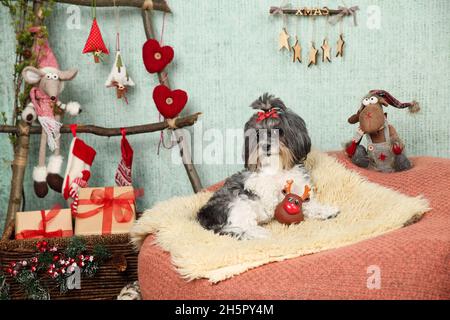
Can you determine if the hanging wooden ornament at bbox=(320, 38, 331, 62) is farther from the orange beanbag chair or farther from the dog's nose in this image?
the orange beanbag chair

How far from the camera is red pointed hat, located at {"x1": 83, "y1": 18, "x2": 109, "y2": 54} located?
109 inches

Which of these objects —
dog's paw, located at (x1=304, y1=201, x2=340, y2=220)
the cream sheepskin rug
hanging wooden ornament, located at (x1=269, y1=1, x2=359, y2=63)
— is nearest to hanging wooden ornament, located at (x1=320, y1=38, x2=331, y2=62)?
hanging wooden ornament, located at (x1=269, y1=1, x2=359, y2=63)

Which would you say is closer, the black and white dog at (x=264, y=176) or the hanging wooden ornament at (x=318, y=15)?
the black and white dog at (x=264, y=176)

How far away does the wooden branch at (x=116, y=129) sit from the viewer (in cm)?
278

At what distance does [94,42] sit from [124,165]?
2.04 feet

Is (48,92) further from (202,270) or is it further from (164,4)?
(202,270)

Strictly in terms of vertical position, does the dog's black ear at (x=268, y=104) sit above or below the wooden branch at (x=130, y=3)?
below

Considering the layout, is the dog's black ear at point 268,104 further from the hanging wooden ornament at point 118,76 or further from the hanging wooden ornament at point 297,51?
the hanging wooden ornament at point 118,76

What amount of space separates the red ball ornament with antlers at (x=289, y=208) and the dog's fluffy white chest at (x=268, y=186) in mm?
24

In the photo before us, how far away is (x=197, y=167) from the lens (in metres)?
3.16

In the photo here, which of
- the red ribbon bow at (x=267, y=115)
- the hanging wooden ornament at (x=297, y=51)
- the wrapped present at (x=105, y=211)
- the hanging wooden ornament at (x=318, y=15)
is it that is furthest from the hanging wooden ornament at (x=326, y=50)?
the wrapped present at (x=105, y=211)

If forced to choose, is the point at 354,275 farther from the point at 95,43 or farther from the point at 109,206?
the point at 95,43

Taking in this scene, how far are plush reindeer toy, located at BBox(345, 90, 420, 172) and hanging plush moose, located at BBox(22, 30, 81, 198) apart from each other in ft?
4.47
